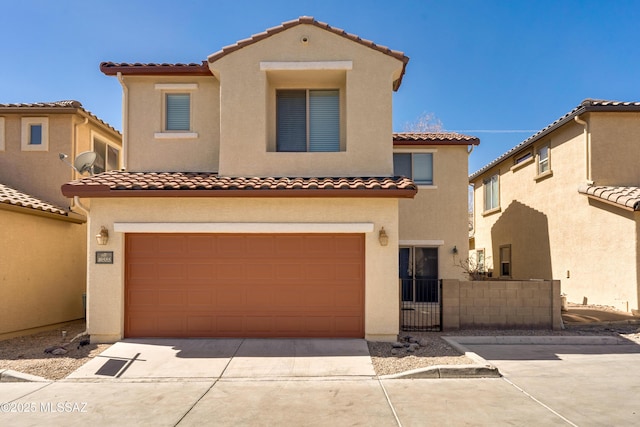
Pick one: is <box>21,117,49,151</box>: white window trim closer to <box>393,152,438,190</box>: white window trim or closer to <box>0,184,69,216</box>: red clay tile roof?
<box>0,184,69,216</box>: red clay tile roof

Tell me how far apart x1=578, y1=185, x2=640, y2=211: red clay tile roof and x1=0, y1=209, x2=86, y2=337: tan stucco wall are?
590 inches

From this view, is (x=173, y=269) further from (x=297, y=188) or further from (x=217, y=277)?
(x=297, y=188)

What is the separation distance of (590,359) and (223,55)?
32.1 ft

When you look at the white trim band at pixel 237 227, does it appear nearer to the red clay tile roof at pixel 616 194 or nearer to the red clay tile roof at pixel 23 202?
the red clay tile roof at pixel 23 202

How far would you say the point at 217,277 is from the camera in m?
9.29

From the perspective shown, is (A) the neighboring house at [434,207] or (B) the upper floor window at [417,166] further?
(B) the upper floor window at [417,166]

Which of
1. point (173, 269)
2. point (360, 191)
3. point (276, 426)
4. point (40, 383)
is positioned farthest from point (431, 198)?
point (40, 383)

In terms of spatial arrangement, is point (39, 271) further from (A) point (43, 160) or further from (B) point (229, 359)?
(B) point (229, 359)

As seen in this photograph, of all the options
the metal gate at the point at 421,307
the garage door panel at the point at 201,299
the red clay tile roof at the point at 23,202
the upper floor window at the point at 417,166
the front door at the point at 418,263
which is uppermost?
the upper floor window at the point at 417,166

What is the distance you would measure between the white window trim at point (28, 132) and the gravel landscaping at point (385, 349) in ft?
17.9

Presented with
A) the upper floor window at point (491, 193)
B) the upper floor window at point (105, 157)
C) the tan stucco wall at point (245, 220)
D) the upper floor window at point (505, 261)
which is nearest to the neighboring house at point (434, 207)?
the tan stucco wall at point (245, 220)

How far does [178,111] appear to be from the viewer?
36.6 feet

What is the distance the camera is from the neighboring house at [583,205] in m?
→ 12.3

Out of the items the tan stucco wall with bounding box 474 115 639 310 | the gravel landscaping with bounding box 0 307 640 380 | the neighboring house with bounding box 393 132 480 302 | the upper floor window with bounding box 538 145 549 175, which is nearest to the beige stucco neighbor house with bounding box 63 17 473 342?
the gravel landscaping with bounding box 0 307 640 380
